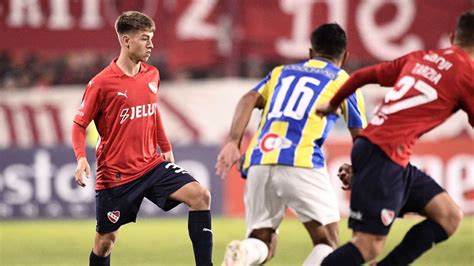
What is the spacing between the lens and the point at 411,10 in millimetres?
15383

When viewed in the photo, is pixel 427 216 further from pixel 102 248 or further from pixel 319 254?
pixel 102 248

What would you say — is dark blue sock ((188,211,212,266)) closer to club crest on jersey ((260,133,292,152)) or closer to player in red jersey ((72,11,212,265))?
player in red jersey ((72,11,212,265))

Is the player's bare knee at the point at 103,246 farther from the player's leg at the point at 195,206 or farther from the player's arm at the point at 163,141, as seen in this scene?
the player's arm at the point at 163,141

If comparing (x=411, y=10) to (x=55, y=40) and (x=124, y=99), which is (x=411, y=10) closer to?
(x=55, y=40)

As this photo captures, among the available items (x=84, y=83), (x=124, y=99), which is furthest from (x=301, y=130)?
(x=84, y=83)

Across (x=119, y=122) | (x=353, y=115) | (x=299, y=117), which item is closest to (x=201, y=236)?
(x=119, y=122)

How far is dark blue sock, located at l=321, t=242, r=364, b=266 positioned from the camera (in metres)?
5.49

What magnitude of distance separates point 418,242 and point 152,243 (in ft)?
18.3

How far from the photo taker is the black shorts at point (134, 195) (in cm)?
664

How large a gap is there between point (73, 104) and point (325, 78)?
10.1 m

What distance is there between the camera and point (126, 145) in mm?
6707

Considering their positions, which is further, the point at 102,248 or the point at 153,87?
the point at 153,87

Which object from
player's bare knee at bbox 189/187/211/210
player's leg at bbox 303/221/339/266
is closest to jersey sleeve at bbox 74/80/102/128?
player's bare knee at bbox 189/187/211/210

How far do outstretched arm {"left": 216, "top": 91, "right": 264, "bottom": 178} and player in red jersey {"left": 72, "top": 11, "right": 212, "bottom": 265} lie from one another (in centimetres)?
59
